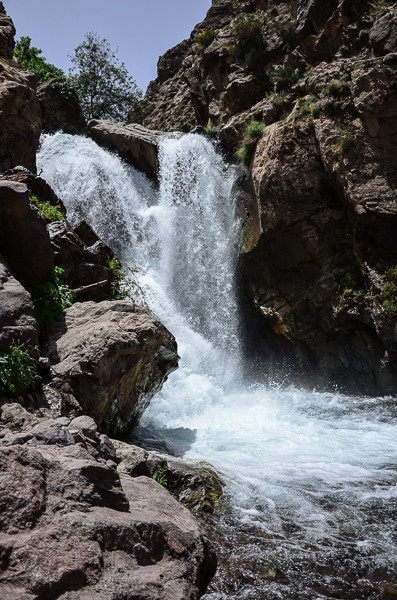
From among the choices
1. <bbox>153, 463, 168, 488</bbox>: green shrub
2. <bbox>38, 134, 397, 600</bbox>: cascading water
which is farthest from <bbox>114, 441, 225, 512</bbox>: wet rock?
<bbox>38, 134, 397, 600</bbox>: cascading water

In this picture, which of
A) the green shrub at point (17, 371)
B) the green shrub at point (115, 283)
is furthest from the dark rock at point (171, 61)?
the green shrub at point (17, 371)

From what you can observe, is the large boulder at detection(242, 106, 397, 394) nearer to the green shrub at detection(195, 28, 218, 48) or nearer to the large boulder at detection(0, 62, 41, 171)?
the large boulder at detection(0, 62, 41, 171)

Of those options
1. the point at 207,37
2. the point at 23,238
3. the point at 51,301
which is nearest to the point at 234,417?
the point at 51,301

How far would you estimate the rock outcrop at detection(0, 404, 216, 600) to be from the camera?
10.5ft

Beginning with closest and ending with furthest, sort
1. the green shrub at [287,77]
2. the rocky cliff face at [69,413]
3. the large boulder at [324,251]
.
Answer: the rocky cliff face at [69,413]
the large boulder at [324,251]
the green shrub at [287,77]

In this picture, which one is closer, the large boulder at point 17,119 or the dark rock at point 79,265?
the dark rock at point 79,265

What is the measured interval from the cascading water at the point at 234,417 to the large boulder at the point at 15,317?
3.82 metres

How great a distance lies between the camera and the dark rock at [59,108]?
26.3 m

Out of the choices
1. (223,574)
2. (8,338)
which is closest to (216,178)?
(8,338)

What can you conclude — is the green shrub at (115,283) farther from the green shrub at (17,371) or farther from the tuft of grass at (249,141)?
the tuft of grass at (249,141)

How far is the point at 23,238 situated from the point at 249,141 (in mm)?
11759

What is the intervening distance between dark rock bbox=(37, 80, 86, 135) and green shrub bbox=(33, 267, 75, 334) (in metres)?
18.1

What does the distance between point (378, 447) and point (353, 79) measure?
438 inches

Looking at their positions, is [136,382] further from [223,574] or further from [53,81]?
[53,81]
